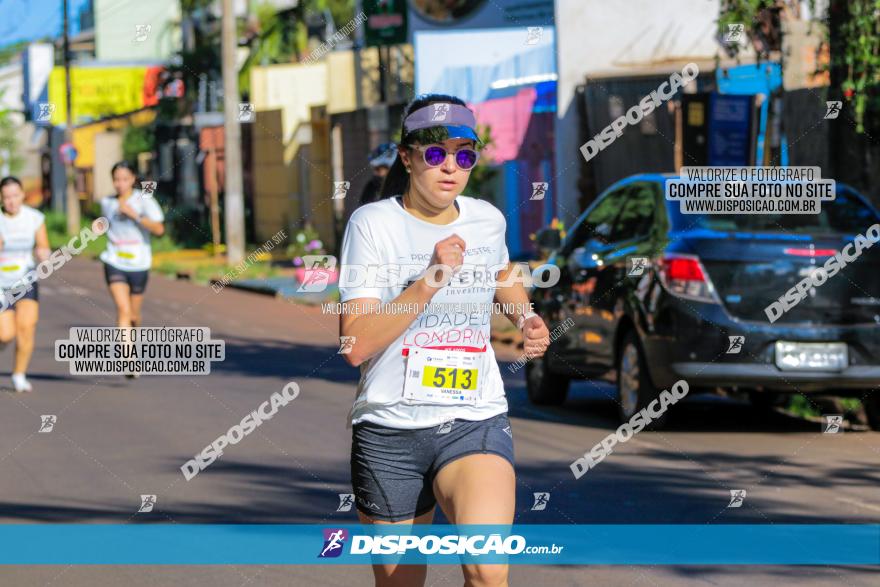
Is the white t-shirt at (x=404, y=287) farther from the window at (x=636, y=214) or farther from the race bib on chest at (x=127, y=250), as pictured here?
the race bib on chest at (x=127, y=250)

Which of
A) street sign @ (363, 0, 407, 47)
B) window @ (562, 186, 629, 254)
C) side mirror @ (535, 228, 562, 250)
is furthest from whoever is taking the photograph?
street sign @ (363, 0, 407, 47)

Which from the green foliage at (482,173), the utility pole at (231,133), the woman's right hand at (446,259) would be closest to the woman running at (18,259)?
the woman's right hand at (446,259)

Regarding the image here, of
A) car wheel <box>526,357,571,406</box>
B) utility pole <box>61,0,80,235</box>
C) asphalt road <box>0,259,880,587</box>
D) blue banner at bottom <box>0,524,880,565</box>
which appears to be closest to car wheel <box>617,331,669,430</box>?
asphalt road <box>0,259,880,587</box>

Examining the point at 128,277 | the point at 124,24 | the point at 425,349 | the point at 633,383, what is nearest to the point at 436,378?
the point at 425,349

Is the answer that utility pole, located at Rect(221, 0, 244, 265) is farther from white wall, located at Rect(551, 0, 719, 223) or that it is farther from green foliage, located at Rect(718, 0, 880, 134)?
green foliage, located at Rect(718, 0, 880, 134)

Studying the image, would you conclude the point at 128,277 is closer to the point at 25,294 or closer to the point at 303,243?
the point at 25,294

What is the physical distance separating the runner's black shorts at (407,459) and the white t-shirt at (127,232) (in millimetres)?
10259

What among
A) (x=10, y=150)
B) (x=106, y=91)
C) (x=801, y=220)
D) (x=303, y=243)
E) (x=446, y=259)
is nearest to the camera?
(x=446, y=259)

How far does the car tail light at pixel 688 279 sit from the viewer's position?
10.8 m

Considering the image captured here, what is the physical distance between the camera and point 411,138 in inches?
189

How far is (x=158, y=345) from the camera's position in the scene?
15992 mm

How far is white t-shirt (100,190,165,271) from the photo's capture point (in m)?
14.6

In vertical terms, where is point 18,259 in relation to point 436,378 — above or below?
below

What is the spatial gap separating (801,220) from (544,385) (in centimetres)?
266
